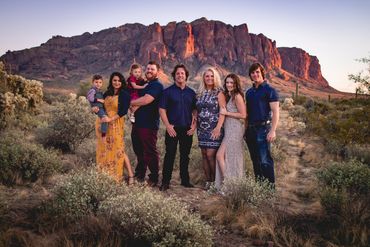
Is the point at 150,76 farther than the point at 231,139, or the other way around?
the point at 150,76

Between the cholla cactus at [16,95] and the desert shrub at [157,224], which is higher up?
the cholla cactus at [16,95]

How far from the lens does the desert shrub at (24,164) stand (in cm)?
599

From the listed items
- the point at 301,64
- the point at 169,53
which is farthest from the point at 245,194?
the point at 301,64

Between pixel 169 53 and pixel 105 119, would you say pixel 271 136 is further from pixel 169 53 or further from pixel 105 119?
pixel 169 53

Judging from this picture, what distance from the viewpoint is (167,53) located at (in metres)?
129

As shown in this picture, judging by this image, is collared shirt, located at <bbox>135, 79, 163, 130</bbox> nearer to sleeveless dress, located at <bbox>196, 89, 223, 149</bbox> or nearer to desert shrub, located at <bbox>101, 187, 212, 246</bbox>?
sleeveless dress, located at <bbox>196, 89, 223, 149</bbox>

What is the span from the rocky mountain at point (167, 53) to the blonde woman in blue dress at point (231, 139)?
324 feet

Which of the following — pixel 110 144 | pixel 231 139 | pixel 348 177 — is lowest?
pixel 348 177

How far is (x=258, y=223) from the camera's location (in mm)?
4168

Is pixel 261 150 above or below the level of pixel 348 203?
above

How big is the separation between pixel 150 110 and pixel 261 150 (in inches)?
83.3

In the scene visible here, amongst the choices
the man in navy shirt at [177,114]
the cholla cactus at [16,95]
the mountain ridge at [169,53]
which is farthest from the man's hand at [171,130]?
the mountain ridge at [169,53]

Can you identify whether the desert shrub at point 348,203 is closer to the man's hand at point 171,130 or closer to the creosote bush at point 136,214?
the creosote bush at point 136,214

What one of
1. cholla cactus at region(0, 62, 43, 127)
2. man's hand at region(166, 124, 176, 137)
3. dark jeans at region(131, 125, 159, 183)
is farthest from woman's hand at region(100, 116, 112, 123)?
cholla cactus at region(0, 62, 43, 127)
